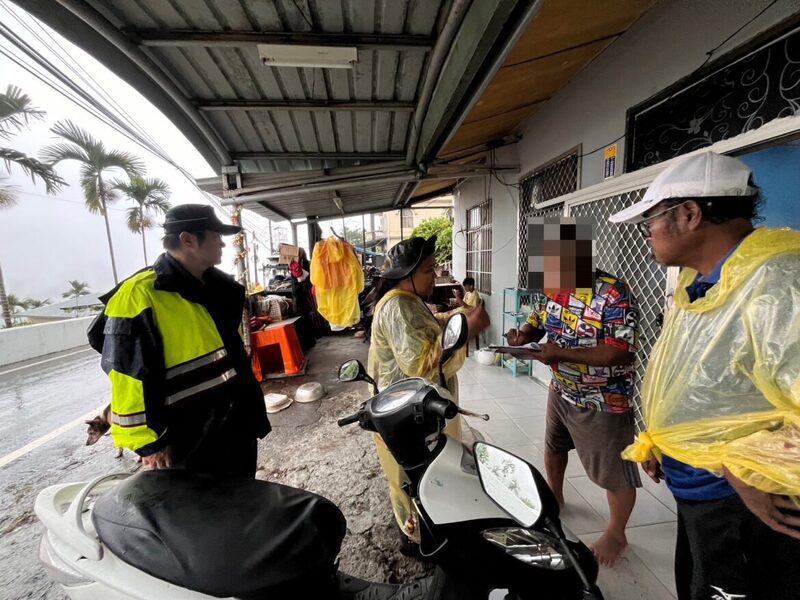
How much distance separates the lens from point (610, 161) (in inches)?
118

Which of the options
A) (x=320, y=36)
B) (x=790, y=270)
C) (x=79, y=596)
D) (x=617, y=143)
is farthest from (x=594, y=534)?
(x=320, y=36)

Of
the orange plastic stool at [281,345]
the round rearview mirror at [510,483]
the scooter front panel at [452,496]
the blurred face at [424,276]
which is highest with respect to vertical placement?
the blurred face at [424,276]

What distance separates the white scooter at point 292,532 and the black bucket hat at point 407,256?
32.4 inches

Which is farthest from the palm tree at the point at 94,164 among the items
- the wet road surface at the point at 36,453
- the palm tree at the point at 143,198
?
the wet road surface at the point at 36,453

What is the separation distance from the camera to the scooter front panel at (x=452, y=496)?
0.93 metres

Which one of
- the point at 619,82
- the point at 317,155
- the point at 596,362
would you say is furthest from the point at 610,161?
the point at 317,155

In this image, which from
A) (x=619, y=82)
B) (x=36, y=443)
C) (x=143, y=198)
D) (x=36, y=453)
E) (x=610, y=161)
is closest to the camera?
(x=619, y=82)

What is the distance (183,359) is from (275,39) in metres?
1.90

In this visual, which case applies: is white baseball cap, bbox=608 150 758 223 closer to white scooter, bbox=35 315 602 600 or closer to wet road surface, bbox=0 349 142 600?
white scooter, bbox=35 315 602 600

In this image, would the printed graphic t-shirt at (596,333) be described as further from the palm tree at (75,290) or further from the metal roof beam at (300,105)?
the palm tree at (75,290)

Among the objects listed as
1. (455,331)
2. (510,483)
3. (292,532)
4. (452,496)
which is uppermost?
(455,331)

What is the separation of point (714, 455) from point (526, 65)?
3043 mm

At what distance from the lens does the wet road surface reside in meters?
1.99

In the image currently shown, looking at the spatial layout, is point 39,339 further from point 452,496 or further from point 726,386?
point 726,386
